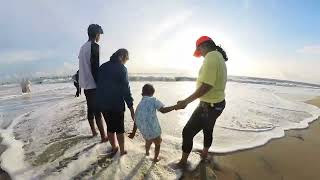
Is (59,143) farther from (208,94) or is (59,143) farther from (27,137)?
(208,94)

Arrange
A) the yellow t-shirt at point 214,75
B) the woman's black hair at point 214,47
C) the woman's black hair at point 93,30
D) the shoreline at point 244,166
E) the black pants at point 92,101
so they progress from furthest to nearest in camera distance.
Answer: the black pants at point 92,101 → the woman's black hair at point 93,30 → the shoreline at point 244,166 → the woman's black hair at point 214,47 → the yellow t-shirt at point 214,75

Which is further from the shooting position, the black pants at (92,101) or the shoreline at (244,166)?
the black pants at (92,101)

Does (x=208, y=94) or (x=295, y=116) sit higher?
(x=208, y=94)

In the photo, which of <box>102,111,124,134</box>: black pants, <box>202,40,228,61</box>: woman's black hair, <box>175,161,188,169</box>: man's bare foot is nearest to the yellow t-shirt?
<box>202,40,228,61</box>: woman's black hair

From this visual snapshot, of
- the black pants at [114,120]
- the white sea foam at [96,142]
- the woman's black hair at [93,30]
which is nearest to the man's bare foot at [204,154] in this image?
the white sea foam at [96,142]

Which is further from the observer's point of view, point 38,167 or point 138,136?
point 138,136

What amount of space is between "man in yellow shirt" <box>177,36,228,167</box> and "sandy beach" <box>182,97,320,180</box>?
0.55 meters

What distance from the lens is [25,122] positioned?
9.03 m

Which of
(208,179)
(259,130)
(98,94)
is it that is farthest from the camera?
(259,130)

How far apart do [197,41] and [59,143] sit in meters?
3.35

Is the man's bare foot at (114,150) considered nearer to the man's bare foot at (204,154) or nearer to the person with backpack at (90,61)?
the person with backpack at (90,61)

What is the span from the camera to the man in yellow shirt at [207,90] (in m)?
4.70

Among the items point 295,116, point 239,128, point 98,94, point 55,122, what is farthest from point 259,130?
point 55,122

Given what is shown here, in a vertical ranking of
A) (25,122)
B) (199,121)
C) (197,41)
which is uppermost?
(197,41)
